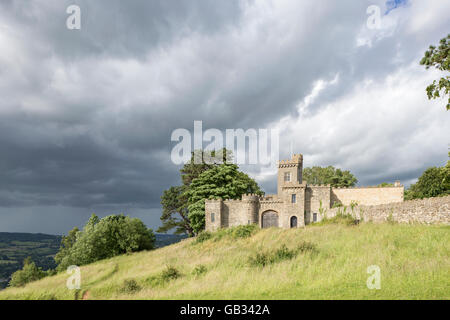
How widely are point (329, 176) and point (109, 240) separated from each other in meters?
38.3

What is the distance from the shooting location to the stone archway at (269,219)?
112ft

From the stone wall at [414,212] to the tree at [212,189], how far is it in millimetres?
17428

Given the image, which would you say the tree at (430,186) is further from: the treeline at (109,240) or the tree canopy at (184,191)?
the treeline at (109,240)

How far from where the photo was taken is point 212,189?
37875 mm

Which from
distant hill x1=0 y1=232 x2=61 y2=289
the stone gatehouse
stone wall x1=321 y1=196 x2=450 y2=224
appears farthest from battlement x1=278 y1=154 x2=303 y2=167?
distant hill x1=0 y1=232 x2=61 y2=289

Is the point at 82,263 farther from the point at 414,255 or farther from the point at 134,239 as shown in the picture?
the point at 414,255

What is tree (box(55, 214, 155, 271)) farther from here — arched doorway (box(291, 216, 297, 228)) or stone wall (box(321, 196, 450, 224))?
stone wall (box(321, 196, 450, 224))

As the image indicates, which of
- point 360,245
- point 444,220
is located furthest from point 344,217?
point 360,245

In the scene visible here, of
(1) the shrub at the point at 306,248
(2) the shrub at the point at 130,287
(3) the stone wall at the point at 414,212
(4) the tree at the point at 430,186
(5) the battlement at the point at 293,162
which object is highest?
(5) the battlement at the point at 293,162

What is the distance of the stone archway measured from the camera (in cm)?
3400

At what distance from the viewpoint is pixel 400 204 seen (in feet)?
71.2

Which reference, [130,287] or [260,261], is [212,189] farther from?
[260,261]

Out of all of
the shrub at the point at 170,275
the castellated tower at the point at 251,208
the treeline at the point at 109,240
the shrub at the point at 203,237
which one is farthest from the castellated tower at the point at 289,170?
the shrub at the point at 170,275

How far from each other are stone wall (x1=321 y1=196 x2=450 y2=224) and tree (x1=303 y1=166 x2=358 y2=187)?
21271mm
